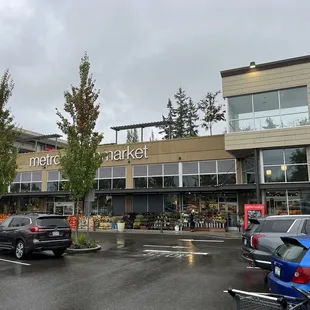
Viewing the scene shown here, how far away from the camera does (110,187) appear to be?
30672mm

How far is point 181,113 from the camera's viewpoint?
220ft

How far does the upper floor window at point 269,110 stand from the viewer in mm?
20828

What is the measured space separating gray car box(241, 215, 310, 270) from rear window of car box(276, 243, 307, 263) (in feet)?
8.38

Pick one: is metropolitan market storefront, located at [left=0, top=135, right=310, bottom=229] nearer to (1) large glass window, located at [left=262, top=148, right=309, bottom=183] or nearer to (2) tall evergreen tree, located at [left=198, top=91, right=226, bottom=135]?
(1) large glass window, located at [left=262, top=148, right=309, bottom=183]

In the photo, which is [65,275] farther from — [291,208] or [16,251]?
[291,208]

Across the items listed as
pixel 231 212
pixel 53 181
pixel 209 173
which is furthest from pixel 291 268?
pixel 53 181

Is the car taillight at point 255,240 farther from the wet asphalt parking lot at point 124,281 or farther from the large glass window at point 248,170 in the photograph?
the large glass window at point 248,170

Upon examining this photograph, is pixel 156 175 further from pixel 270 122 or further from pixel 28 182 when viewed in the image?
pixel 28 182

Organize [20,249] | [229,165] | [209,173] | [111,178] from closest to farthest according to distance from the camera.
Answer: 1. [20,249]
2. [229,165]
3. [209,173]
4. [111,178]

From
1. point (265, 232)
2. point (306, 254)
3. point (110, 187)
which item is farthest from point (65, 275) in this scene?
point (110, 187)

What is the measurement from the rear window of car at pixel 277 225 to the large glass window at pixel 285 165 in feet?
45.3

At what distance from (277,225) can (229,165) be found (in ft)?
59.2

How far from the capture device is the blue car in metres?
4.68

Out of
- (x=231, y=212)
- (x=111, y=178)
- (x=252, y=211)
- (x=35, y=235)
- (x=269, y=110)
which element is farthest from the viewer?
(x=111, y=178)
